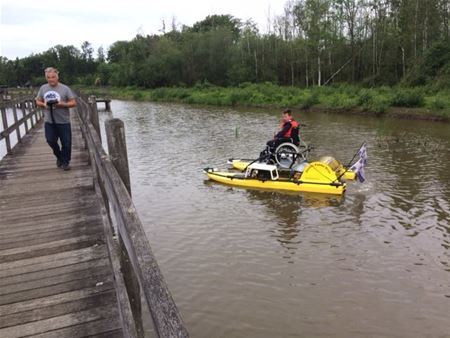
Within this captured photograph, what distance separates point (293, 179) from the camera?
36.7 feet

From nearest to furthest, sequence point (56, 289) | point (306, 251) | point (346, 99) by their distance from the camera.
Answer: point (56, 289)
point (306, 251)
point (346, 99)

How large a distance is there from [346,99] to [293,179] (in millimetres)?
21581

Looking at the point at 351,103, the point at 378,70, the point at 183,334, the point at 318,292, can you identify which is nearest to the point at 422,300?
the point at 318,292

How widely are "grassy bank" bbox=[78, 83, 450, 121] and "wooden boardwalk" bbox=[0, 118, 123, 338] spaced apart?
76.3ft

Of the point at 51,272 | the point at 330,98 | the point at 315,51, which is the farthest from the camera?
the point at 315,51

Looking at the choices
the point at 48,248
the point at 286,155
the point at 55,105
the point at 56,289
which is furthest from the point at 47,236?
the point at 286,155

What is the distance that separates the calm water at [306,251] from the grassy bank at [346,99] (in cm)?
1234

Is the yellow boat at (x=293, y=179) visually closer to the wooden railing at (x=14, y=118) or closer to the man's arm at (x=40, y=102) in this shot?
the wooden railing at (x=14, y=118)

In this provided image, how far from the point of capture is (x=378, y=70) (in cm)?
3944

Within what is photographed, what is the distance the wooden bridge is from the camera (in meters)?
1.96

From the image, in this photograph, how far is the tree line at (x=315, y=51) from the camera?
35.4 m

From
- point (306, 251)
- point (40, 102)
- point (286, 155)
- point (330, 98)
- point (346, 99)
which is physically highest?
point (40, 102)

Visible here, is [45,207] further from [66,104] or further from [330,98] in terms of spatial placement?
[330,98]

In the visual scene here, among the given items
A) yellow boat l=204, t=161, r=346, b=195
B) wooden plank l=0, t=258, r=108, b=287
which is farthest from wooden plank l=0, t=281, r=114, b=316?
yellow boat l=204, t=161, r=346, b=195
